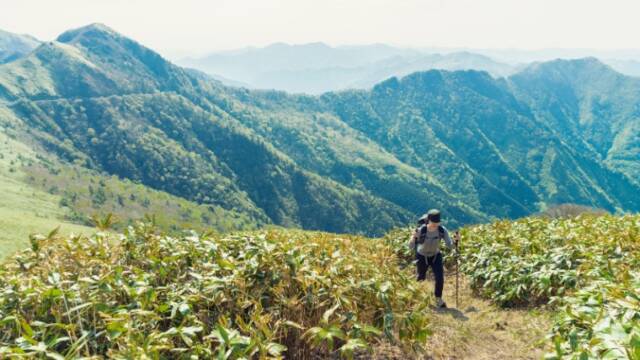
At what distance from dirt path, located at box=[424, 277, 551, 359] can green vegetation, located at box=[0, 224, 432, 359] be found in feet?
3.21

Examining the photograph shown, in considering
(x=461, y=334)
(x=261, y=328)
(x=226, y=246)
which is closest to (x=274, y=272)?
(x=261, y=328)

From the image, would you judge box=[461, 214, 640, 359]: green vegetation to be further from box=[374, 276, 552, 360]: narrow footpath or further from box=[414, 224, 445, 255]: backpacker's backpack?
box=[414, 224, 445, 255]: backpacker's backpack

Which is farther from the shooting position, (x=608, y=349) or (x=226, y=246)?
(x=226, y=246)

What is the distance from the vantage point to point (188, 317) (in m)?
6.04

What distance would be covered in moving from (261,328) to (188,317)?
1.02 meters

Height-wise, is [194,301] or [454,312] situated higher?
[194,301]

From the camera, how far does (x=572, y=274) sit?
10.3 meters

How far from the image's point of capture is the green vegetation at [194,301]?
5.68 meters

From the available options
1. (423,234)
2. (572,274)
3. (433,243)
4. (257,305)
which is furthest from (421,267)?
(257,305)

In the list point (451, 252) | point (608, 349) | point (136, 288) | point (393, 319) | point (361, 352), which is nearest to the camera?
point (608, 349)

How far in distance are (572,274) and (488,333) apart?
7.70 ft

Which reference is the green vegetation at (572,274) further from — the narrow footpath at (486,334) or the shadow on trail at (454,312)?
the shadow on trail at (454,312)

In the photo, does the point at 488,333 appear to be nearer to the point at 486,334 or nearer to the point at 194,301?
the point at 486,334

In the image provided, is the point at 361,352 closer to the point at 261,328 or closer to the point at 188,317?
the point at 261,328
